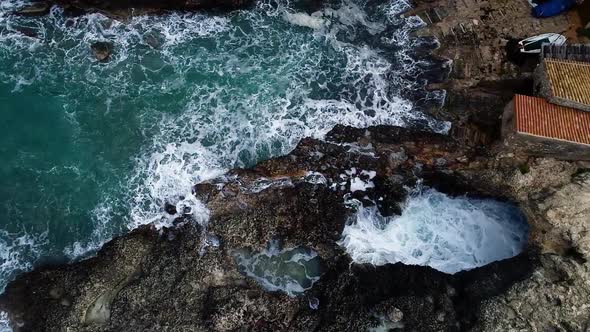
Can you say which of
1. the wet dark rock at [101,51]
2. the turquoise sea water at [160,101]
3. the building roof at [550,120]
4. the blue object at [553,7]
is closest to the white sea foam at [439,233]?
the turquoise sea water at [160,101]

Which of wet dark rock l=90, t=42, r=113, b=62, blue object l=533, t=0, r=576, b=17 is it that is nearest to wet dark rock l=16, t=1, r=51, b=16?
wet dark rock l=90, t=42, r=113, b=62

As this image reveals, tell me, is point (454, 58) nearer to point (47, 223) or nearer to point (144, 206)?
point (144, 206)

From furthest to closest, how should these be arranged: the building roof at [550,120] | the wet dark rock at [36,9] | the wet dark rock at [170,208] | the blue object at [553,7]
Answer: the wet dark rock at [36,9]
the blue object at [553,7]
the wet dark rock at [170,208]
the building roof at [550,120]

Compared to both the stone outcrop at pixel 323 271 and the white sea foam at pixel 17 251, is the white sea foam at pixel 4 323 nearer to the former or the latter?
the stone outcrop at pixel 323 271

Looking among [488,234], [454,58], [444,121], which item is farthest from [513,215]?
[454,58]

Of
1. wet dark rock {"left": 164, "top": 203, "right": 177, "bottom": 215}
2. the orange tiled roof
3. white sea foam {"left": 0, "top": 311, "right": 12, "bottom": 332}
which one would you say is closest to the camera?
white sea foam {"left": 0, "top": 311, "right": 12, "bottom": 332}

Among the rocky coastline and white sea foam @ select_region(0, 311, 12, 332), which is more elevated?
the rocky coastline

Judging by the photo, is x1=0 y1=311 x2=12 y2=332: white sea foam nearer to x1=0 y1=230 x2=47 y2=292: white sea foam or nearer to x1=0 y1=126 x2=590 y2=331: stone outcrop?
x1=0 y1=126 x2=590 y2=331: stone outcrop
